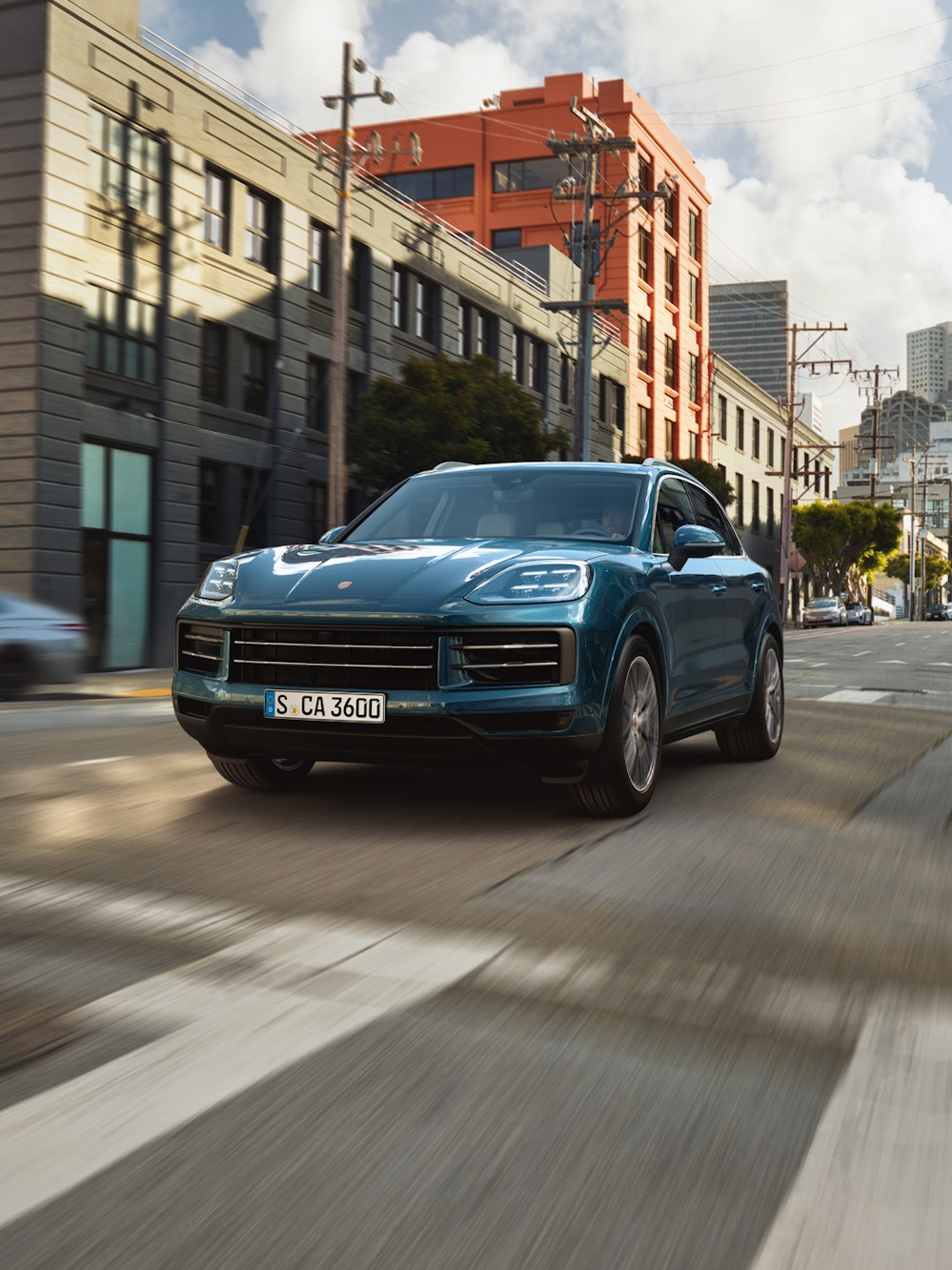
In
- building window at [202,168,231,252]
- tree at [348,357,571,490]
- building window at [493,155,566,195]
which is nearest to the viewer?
building window at [202,168,231,252]

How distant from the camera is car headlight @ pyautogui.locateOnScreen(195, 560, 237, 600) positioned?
19.8 feet

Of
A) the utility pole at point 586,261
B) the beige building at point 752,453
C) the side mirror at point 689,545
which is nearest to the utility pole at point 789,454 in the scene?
the beige building at point 752,453

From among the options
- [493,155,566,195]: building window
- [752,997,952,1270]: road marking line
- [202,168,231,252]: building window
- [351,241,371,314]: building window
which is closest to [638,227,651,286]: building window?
[493,155,566,195]: building window

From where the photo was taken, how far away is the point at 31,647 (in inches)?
592

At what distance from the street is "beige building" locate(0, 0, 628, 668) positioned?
16498 millimetres

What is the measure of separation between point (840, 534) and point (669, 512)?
75.1m

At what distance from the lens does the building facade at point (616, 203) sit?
52.5m

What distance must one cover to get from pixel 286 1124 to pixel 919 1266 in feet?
3.68

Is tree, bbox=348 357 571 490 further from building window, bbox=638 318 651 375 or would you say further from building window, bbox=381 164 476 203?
building window, bbox=381 164 476 203

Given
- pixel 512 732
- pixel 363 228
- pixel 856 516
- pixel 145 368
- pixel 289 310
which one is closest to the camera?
pixel 512 732

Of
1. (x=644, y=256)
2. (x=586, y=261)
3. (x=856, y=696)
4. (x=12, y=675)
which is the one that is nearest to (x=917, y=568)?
(x=644, y=256)

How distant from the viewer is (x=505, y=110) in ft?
185

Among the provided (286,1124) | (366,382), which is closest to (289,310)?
(366,382)

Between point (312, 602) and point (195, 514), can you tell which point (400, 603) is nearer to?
point (312, 602)
